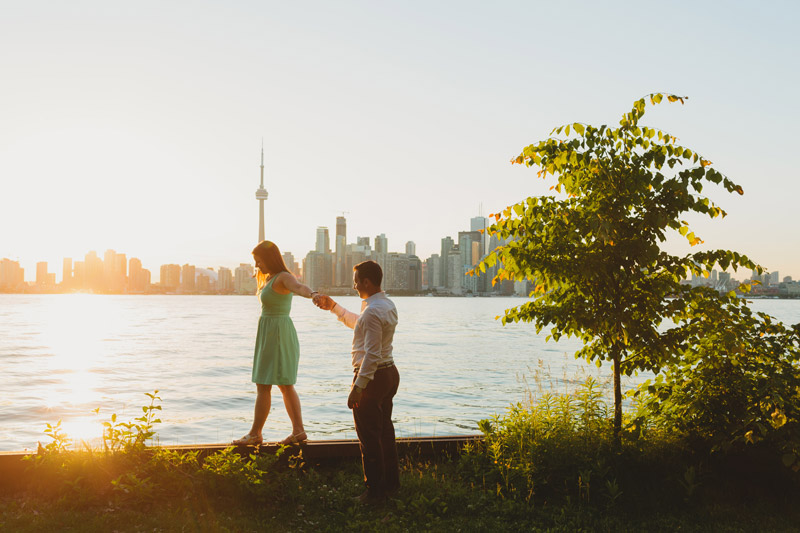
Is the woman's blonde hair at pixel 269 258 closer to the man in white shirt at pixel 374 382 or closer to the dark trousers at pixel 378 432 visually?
the man in white shirt at pixel 374 382

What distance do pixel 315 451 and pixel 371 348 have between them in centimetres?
178

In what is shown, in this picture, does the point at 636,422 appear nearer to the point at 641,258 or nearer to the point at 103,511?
the point at 641,258

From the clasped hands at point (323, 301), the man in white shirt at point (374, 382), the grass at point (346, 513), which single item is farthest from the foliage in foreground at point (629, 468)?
the clasped hands at point (323, 301)

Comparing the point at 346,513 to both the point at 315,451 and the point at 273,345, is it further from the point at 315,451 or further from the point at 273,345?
the point at 273,345

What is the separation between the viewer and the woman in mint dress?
21.3ft

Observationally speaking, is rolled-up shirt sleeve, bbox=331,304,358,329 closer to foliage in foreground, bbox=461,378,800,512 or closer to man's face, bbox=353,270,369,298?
man's face, bbox=353,270,369,298

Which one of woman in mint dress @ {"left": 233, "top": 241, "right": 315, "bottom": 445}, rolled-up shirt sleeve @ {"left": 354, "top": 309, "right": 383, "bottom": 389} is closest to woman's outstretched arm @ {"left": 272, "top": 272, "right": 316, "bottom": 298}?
woman in mint dress @ {"left": 233, "top": 241, "right": 315, "bottom": 445}

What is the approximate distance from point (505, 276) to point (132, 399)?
1588 centimetres

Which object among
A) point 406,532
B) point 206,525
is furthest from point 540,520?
point 206,525

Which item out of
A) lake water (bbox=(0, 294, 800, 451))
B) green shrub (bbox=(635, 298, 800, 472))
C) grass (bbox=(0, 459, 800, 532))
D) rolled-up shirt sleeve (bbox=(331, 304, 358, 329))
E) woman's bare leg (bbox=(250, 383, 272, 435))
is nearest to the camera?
grass (bbox=(0, 459, 800, 532))

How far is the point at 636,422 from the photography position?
6.61 m

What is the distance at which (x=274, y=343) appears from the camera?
257 inches

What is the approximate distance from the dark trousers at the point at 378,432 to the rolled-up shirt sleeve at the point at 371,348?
135mm

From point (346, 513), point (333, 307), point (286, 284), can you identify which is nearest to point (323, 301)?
point (333, 307)
